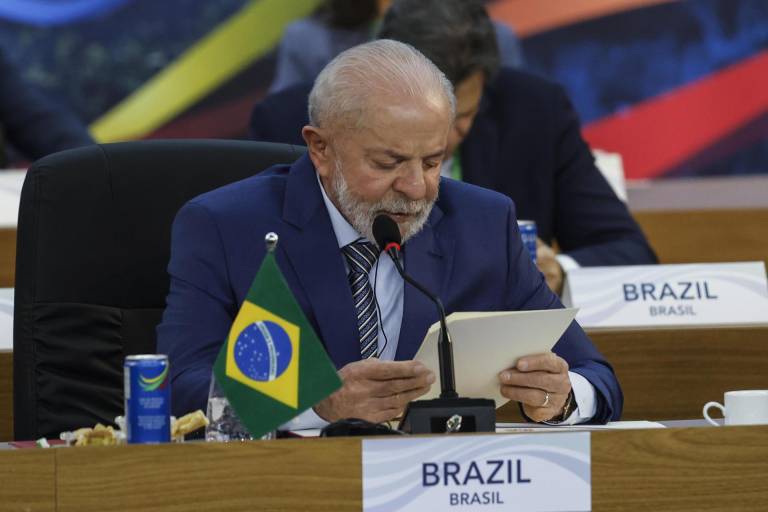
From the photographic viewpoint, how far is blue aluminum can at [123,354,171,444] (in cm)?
166

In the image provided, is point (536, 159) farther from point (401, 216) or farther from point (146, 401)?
point (146, 401)

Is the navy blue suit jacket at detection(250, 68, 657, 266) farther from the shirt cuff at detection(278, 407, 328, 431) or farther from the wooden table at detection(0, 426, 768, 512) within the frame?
the wooden table at detection(0, 426, 768, 512)

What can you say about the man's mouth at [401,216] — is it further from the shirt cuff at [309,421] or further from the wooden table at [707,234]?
the wooden table at [707,234]

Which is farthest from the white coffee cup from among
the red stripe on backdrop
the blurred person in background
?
the red stripe on backdrop

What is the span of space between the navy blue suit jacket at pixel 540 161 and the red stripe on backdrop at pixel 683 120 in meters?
1.39

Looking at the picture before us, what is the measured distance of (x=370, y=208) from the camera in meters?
2.22

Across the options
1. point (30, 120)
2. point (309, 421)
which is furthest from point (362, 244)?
point (30, 120)

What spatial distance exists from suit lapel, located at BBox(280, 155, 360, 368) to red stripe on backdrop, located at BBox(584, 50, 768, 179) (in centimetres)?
281

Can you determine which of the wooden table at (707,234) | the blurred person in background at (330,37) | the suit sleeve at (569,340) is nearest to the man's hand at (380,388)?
the suit sleeve at (569,340)

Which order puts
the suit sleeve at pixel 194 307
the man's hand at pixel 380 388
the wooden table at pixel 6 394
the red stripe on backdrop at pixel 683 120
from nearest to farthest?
the man's hand at pixel 380 388, the suit sleeve at pixel 194 307, the wooden table at pixel 6 394, the red stripe on backdrop at pixel 683 120

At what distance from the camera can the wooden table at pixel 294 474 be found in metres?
1.57

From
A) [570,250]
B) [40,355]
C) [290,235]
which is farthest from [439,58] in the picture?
[40,355]

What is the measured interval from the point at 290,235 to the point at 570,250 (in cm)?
150

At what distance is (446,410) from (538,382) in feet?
0.76
